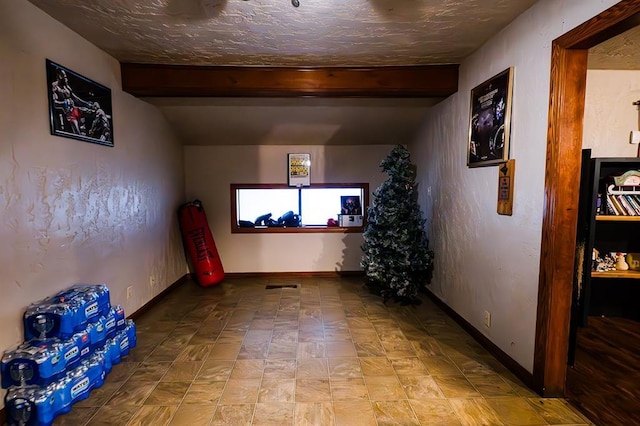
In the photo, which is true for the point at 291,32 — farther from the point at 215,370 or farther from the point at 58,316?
the point at 215,370

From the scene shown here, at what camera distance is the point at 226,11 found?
2123mm

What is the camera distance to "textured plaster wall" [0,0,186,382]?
187cm

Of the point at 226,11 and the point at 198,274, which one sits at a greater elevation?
A: the point at 226,11

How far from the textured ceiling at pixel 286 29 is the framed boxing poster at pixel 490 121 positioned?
40 cm

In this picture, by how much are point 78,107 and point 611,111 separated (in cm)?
470

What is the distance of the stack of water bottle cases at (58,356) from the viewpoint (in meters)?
1.77

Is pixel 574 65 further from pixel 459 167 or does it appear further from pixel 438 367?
pixel 438 367

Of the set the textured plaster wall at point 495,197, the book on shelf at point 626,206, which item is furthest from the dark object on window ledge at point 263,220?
the book on shelf at point 626,206

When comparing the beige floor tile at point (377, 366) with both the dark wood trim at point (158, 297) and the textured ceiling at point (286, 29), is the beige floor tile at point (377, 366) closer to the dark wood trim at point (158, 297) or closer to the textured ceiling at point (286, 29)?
the dark wood trim at point (158, 297)

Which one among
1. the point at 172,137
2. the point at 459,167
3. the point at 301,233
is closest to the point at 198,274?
the point at 301,233

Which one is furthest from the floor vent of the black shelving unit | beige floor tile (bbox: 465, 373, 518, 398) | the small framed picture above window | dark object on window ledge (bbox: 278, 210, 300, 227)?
the black shelving unit

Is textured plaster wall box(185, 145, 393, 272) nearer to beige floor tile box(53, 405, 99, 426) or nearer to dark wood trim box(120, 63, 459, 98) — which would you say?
dark wood trim box(120, 63, 459, 98)

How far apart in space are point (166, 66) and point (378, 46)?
2.03 m

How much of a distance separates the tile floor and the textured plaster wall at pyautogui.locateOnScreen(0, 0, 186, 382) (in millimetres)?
709
